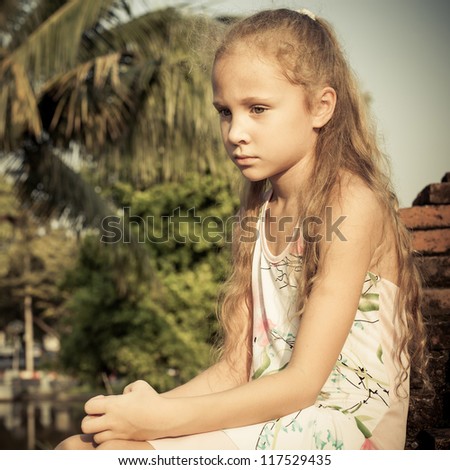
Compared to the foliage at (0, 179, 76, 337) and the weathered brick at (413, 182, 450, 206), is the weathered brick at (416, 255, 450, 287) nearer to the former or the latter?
the weathered brick at (413, 182, 450, 206)

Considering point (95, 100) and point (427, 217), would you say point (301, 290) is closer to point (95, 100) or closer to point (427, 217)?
point (427, 217)

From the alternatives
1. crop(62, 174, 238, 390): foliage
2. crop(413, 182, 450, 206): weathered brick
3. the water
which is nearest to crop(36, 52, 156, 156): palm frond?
crop(413, 182, 450, 206): weathered brick

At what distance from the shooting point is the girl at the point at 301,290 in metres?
1.71

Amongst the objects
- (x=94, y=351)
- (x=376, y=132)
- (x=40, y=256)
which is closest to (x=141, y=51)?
(x=376, y=132)

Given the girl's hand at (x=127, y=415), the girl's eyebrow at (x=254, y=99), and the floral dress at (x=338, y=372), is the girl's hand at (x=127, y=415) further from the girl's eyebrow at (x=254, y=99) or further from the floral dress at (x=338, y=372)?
the girl's eyebrow at (x=254, y=99)

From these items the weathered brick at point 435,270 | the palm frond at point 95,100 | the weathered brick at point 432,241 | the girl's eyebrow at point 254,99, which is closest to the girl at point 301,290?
the girl's eyebrow at point 254,99

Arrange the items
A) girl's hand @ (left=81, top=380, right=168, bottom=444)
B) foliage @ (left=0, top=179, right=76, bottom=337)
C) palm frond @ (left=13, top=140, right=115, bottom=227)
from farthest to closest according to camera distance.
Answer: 1. foliage @ (left=0, top=179, right=76, bottom=337)
2. palm frond @ (left=13, top=140, right=115, bottom=227)
3. girl's hand @ (left=81, top=380, right=168, bottom=444)

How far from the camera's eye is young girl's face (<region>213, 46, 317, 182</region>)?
75.2 inches

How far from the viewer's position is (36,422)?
1096 inches

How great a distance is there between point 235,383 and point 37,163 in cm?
795

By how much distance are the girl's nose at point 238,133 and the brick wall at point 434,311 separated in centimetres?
96
